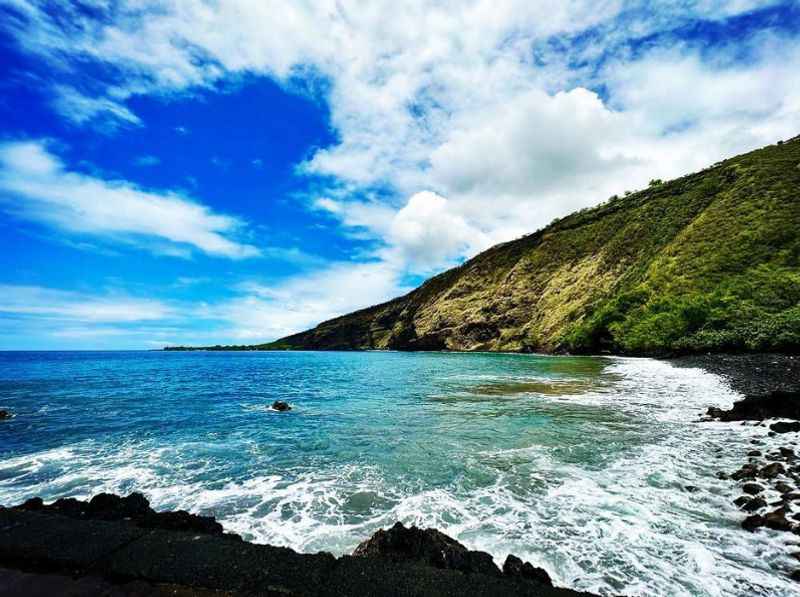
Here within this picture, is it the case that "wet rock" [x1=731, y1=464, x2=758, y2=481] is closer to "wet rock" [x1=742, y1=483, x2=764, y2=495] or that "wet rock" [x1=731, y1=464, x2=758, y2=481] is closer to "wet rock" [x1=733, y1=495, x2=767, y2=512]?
"wet rock" [x1=742, y1=483, x2=764, y2=495]

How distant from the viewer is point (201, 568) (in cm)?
439

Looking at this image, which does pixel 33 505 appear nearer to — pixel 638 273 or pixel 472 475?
pixel 472 475

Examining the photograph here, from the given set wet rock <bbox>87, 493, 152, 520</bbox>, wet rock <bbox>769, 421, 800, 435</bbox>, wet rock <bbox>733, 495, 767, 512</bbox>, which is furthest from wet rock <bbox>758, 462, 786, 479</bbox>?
wet rock <bbox>87, 493, 152, 520</bbox>

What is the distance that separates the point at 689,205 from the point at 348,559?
10186 cm

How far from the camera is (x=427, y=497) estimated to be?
31.2ft

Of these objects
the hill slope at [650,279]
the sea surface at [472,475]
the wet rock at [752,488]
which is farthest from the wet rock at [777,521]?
the hill slope at [650,279]

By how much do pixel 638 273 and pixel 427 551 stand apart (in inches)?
3262

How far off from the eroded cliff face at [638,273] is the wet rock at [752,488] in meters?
41.2

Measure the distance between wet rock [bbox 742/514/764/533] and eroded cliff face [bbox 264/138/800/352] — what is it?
4311 cm

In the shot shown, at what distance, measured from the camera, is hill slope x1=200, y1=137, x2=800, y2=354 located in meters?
47.2

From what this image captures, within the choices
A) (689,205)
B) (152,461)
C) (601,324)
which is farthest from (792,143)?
(152,461)

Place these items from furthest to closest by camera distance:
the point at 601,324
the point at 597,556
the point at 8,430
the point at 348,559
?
the point at 601,324 → the point at 8,430 → the point at 597,556 → the point at 348,559

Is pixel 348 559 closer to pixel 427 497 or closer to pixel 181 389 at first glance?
pixel 427 497

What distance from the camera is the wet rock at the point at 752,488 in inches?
337
